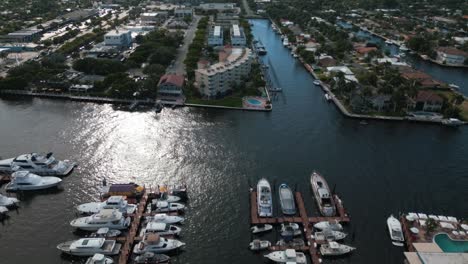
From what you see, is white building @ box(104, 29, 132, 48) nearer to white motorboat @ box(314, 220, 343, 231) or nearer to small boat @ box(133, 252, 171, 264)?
small boat @ box(133, 252, 171, 264)

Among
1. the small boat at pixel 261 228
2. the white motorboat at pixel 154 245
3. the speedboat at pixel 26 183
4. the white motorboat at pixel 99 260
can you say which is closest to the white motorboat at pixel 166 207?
the white motorboat at pixel 154 245

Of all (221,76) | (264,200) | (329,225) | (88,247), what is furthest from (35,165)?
(329,225)

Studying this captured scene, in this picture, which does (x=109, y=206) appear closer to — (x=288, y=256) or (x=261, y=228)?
(x=261, y=228)

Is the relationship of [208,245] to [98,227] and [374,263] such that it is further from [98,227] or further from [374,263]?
[374,263]

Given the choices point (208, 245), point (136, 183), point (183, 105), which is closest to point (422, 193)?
point (208, 245)

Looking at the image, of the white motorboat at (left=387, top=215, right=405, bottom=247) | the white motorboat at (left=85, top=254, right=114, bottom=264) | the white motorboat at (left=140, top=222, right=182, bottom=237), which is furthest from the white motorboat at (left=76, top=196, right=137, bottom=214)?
the white motorboat at (left=387, top=215, right=405, bottom=247)

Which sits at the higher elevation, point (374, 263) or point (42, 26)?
point (42, 26)
